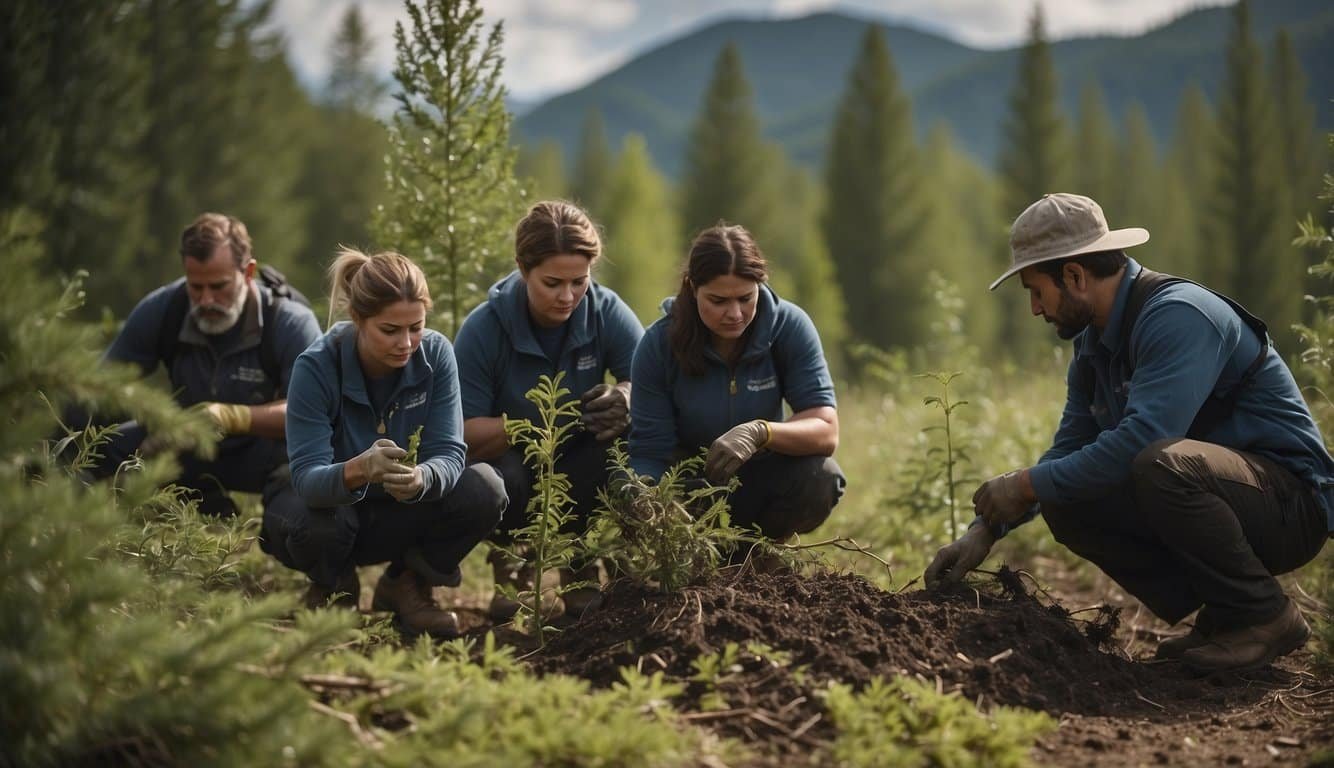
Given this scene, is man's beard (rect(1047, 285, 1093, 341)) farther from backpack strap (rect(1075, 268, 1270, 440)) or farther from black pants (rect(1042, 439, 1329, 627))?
black pants (rect(1042, 439, 1329, 627))

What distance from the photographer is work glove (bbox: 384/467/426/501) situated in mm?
4012

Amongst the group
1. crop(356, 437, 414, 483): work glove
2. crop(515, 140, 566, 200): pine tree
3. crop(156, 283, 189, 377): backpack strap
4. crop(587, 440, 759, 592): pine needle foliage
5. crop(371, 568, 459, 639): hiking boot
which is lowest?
crop(371, 568, 459, 639): hiking boot

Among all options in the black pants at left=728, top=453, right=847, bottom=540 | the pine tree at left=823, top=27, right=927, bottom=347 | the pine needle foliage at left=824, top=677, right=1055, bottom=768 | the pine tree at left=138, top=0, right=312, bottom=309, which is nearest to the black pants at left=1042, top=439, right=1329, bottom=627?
the black pants at left=728, top=453, right=847, bottom=540

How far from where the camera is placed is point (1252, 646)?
385 cm

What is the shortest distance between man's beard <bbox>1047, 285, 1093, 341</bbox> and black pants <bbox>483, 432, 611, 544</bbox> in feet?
6.37

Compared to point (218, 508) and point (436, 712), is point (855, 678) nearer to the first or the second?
point (436, 712)

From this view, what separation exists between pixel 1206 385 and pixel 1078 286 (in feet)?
1.80

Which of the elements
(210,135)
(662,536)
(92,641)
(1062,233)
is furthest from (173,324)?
(210,135)

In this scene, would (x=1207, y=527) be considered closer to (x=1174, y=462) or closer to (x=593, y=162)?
(x=1174, y=462)

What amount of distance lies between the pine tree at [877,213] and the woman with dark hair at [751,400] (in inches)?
1292

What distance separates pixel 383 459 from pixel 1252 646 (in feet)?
9.99

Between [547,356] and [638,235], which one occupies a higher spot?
[638,235]

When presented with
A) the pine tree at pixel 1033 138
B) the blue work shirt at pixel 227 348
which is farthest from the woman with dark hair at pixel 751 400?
the pine tree at pixel 1033 138

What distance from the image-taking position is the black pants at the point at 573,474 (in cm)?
488
